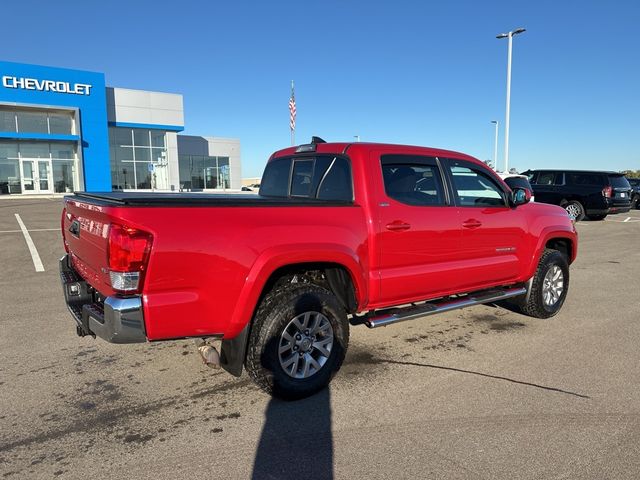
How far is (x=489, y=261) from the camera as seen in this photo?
16.2 ft

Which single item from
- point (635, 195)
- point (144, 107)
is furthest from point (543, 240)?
point (144, 107)

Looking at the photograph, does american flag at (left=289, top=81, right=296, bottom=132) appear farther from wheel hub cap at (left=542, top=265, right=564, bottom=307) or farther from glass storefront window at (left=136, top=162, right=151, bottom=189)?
wheel hub cap at (left=542, top=265, right=564, bottom=307)

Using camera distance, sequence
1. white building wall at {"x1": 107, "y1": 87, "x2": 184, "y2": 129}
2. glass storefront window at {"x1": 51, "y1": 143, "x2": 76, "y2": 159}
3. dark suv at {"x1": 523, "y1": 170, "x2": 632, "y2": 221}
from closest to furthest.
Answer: dark suv at {"x1": 523, "y1": 170, "x2": 632, "y2": 221}
glass storefront window at {"x1": 51, "y1": 143, "x2": 76, "y2": 159}
white building wall at {"x1": 107, "y1": 87, "x2": 184, "y2": 129}

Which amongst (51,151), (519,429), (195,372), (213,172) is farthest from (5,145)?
(519,429)

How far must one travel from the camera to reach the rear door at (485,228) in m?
4.69

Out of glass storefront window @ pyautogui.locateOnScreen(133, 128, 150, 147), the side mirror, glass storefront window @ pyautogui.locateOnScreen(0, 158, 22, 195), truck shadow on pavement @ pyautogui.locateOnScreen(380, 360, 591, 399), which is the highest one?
glass storefront window @ pyautogui.locateOnScreen(133, 128, 150, 147)

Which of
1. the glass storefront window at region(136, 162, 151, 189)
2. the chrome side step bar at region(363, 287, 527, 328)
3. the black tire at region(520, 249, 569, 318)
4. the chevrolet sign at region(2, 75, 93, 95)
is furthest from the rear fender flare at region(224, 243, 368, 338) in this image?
the glass storefront window at region(136, 162, 151, 189)

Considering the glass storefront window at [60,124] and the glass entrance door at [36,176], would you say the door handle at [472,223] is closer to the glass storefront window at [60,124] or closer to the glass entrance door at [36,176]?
the glass entrance door at [36,176]

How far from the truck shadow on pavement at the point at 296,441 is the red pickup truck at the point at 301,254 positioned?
14cm

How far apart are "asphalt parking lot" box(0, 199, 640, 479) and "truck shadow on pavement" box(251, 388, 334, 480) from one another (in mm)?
12

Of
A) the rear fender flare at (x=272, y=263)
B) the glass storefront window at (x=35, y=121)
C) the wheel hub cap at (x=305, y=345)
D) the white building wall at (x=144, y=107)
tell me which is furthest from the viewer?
the white building wall at (x=144, y=107)

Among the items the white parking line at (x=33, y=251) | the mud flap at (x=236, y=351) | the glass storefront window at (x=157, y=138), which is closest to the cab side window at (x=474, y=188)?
the mud flap at (x=236, y=351)

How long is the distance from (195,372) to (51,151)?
3237 cm

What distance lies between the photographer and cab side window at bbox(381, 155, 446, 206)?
4160mm
